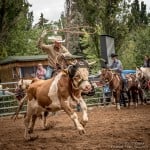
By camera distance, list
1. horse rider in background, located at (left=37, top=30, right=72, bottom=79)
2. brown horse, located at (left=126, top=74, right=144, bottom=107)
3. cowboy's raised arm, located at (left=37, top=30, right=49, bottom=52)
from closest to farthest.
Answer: cowboy's raised arm, located at (left=37, top=30, right=49, bottom=52)
horse rider in background, located at (left=37, top=30, right=72, bottom=79)
brown horse, located at (left=126, top=74, right=144, bottom=107)

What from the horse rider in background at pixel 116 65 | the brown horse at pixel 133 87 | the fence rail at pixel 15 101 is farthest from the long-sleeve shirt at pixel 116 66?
the fence rail at pixel 15 101

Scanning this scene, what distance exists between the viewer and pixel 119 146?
22.3ft

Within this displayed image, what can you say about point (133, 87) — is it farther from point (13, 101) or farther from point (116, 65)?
point (13, 101)

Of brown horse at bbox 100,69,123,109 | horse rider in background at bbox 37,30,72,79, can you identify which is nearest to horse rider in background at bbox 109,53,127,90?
brown horse at bbox 100,69,123,109

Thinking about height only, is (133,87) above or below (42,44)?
below

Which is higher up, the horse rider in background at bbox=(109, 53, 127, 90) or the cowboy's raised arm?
the cowboy's raised arm

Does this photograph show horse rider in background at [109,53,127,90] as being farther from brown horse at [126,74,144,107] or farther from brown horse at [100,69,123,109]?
brown horse at [126,74,144,107]

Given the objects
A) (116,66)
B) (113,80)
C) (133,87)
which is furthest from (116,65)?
(133,87)

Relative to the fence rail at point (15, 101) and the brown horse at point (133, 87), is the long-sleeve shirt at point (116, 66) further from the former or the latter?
the fence rail at point (15, 101)

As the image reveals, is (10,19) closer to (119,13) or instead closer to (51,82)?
(119,13)

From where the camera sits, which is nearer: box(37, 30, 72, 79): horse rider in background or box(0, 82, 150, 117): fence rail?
box(37, 30, 72, 79): horse rider in background

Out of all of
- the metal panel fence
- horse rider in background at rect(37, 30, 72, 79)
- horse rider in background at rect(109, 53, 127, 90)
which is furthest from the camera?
the metal panel fence

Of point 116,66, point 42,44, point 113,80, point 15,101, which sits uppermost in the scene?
point 42,44

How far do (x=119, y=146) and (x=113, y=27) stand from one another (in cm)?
2337
